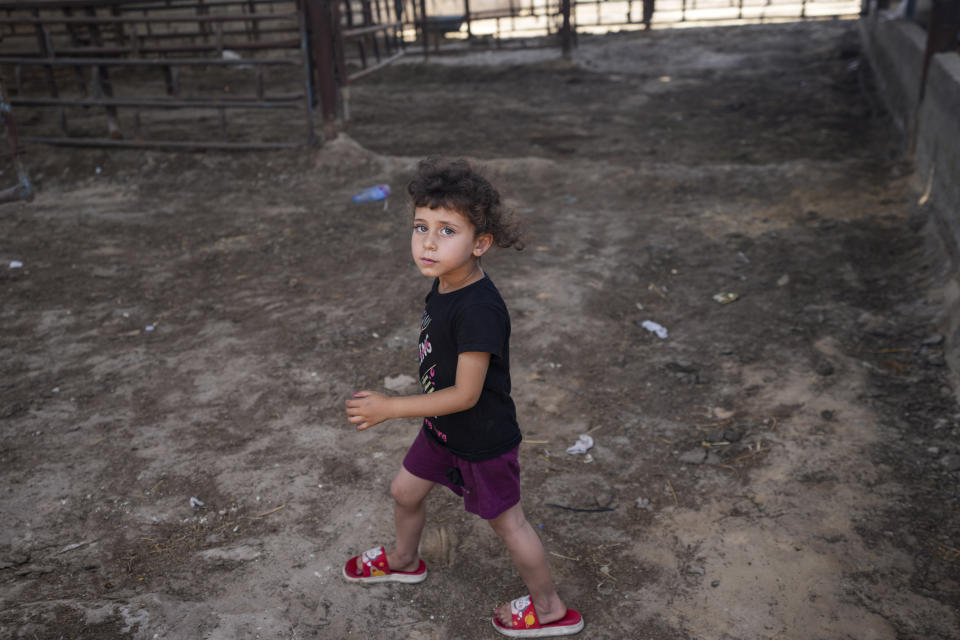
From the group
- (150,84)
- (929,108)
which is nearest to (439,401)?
(929,108)

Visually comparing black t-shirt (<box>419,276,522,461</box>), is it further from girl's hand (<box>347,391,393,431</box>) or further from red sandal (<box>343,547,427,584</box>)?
red sandal (<box>343,547,427,584</box>)

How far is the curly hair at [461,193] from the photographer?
186 cm

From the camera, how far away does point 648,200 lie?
5.87 m

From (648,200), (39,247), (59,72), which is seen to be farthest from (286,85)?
(648,200)

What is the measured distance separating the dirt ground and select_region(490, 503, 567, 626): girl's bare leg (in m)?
0.19

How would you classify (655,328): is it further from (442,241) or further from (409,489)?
(442,241)

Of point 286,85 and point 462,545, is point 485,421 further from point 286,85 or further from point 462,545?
point 286,85

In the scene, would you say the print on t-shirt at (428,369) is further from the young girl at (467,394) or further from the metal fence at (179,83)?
the metal fence at (179,83)

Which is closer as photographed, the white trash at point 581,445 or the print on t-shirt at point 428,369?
the print on t-shirt at point 428,369

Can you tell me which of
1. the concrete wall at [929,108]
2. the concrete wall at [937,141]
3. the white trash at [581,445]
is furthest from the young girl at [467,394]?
the concrete wall at [929,108]

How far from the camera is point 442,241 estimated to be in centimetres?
189

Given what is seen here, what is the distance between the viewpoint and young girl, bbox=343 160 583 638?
1.86 metres

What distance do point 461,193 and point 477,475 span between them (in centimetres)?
76

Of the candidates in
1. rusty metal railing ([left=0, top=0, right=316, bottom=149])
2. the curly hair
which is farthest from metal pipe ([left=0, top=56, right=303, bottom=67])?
the curly hair
